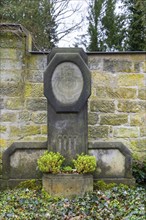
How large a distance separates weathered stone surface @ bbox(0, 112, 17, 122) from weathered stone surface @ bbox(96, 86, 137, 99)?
144cm

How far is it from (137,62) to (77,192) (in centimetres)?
262

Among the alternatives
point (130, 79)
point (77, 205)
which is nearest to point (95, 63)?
point (130, 79)

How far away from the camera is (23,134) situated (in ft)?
19.1

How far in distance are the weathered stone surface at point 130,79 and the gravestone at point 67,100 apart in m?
1.47

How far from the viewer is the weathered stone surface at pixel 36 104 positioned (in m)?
5.84

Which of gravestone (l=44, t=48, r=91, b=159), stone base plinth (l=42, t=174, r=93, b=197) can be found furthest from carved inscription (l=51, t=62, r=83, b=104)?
stone base plinth (l=42, t=174, r=93, b=197)

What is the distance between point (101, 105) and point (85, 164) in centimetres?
181

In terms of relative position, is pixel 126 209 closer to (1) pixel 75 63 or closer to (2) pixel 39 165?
(2) pixel 39 165

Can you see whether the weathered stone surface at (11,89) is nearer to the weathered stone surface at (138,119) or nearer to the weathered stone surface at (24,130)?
the weathered stone surface at (24,130)

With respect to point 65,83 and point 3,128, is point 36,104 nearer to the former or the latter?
point 3,128

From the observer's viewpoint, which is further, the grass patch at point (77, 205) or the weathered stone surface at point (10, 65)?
the weathered stone surface at point (10, 65)

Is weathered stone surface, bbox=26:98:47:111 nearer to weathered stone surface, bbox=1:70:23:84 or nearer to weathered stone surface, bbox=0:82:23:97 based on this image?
weathered stone surface, bbox=0:82:23:97

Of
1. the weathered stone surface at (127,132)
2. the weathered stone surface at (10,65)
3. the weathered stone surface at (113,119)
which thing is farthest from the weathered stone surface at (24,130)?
the weathered stone surface at (127,132)

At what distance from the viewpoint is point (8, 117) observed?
19.1 ft
